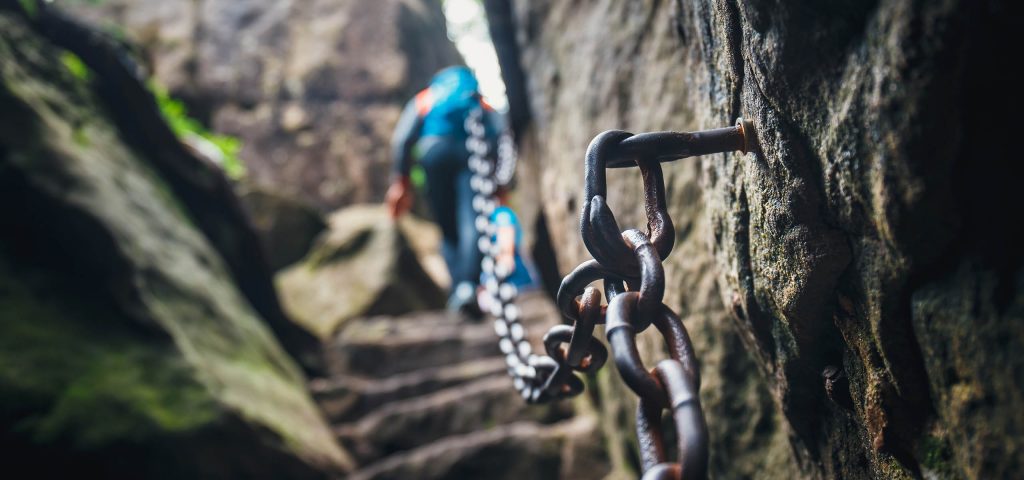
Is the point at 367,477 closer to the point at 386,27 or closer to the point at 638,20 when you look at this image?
the point at 638,20

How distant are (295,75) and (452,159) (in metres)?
5.82

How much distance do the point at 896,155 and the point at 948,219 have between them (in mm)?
69

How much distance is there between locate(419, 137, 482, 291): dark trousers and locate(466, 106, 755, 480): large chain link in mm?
3169

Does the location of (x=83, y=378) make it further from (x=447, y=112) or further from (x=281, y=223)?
(x=281, y=223)

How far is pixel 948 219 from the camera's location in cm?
54

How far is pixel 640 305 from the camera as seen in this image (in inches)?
23.8

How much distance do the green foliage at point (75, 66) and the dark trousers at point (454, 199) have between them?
6.30 feet

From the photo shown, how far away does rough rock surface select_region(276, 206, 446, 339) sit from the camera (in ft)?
16.5

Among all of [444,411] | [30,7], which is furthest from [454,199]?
[30,7]

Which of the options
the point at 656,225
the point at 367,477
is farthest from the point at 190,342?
the point at 656,225

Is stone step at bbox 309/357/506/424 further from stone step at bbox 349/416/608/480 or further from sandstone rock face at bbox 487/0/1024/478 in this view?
sandstone rock face at bbox 487/0/1024/478

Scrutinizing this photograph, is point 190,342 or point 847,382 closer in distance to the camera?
point 847,382

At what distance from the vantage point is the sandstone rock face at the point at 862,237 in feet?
1.63

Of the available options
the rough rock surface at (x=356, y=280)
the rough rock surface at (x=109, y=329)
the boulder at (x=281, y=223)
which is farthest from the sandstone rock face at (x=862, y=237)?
the boulder at (x=281, y=223)
